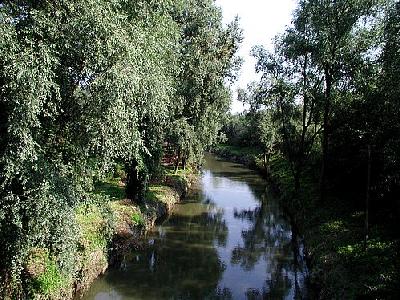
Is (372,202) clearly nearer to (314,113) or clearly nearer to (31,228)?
(314,113)

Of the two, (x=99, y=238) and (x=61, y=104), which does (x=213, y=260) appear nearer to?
(x=99, y=238)

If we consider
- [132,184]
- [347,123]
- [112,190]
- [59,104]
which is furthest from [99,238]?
[347,123]

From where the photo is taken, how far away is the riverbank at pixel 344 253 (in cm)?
1529

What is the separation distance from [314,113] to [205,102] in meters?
10.2

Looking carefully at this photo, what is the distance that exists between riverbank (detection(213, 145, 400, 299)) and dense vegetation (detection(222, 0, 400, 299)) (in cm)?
5

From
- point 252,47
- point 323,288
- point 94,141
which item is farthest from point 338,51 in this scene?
point 94,141

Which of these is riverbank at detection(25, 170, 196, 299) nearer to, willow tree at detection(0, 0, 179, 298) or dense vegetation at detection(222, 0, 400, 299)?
willow tree at detection(0, 0, 179, 298)

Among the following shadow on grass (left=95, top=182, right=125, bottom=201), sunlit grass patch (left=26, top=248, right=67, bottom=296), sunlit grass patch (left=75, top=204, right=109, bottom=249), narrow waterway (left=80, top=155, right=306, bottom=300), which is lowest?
narrow waterway (left=80, top=155, right=306, bottom=300)

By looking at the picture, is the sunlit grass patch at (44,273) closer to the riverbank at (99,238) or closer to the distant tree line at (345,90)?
the riverbank at (99,238)

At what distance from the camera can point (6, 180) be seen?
11.0 metres

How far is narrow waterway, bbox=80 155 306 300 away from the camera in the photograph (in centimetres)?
1831

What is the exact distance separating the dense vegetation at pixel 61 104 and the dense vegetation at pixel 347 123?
9767 millimetres

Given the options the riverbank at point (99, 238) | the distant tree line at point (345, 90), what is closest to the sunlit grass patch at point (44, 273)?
the riverbank at point (99, 238)

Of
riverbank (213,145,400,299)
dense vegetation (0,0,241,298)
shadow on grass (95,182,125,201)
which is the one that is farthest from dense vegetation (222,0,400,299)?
shadow on grass (95,182,125,201)
